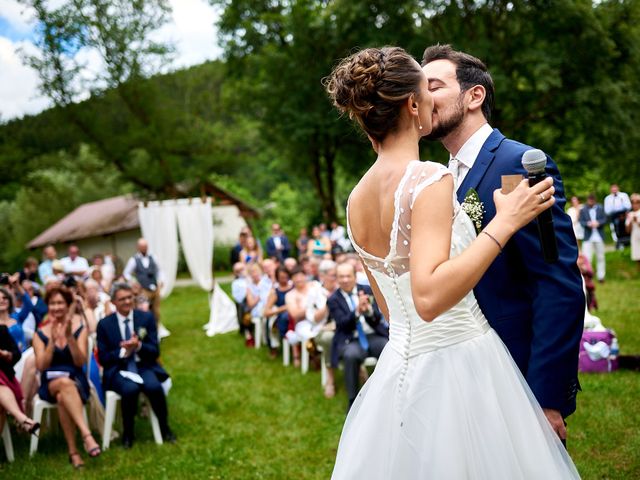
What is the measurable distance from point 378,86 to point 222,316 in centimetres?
1186

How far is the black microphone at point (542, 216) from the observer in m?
1.73

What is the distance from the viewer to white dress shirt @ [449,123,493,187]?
2.25 meters

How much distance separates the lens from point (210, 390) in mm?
8383

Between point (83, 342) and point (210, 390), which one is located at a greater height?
point (83, 342)

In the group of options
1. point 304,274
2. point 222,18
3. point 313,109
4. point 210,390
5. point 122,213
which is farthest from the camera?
point 122,213

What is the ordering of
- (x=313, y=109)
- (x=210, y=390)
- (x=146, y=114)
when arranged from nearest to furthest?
(x=210, y=390) < (x=313, y=109) < (x=146, y=114)

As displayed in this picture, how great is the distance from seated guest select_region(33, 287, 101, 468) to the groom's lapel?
511 centimetres

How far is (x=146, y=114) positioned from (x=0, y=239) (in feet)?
55.7

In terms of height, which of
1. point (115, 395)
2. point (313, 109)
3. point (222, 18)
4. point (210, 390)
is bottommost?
point (210, 390)

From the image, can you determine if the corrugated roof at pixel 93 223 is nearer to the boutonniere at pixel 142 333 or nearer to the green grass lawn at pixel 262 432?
the green grass lawn at pixel 262 432

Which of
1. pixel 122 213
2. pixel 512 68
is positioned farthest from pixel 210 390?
pixel 122 213

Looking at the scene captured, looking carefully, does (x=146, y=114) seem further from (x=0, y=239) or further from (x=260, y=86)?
(x=0, y=239)

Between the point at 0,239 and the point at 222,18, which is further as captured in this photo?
the point at 0,239

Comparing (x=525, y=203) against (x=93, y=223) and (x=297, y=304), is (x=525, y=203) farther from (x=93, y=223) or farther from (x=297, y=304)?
(x=93, y=223)
